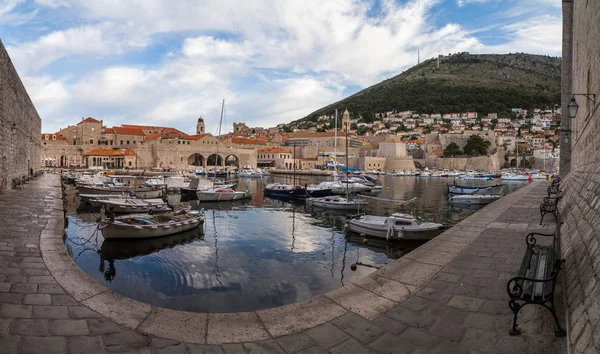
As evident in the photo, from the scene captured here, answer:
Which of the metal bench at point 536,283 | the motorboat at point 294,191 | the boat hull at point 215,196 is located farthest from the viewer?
the motorboat at point 294,191

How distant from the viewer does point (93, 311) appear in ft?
11.6

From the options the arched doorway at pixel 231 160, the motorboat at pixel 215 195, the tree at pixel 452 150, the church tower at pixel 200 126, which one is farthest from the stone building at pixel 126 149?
the tree at pixel 452 150

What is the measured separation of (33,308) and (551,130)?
12840 cm

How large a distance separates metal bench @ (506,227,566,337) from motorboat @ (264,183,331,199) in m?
20.6

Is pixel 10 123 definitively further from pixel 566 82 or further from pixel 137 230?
pixel 566 82

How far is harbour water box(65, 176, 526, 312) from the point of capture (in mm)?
6576

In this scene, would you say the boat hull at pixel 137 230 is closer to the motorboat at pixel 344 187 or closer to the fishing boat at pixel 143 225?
the fishing boat at pixel 143 225

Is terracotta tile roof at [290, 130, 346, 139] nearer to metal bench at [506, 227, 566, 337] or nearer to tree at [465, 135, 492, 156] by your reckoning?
tree at [465, 135, 492, 156]

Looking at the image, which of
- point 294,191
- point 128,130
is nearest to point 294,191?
point 294,191

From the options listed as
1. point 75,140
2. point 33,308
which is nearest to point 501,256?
point 33,308

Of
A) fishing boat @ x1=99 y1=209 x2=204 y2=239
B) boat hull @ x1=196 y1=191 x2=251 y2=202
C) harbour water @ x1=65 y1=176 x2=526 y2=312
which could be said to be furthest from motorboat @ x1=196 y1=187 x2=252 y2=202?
fishing boat @ x1=99 y1=209 x2=204 y2=239

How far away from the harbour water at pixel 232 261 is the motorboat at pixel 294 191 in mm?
9925

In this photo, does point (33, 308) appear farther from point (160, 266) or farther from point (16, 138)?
point (16, 138)

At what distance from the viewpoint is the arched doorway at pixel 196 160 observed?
64856 millimetres
